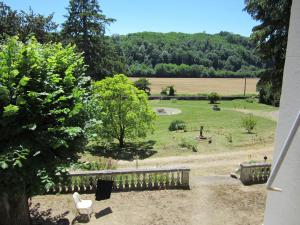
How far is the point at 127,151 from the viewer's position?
84.9 feet

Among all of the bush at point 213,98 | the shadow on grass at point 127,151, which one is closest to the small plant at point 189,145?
the shadow on grass at point 127,151

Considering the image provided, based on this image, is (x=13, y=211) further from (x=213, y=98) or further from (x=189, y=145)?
(x=213, y=98)

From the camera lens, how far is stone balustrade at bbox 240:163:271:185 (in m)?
14.5

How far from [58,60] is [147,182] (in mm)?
6638

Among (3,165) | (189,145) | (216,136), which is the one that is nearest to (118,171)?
(3,165)

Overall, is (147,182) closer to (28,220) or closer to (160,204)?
(160,204)

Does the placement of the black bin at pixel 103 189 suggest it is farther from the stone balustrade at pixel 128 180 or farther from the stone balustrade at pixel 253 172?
A: the stone balustrade at pixel 253 172

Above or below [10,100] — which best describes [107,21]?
above

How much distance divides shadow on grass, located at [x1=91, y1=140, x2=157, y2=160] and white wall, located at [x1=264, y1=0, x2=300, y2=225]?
19276 millimetres

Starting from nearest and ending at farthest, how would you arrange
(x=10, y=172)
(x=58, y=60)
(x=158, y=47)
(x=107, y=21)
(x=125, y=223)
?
1. (x=10, y=172)
2. (x=58, y=60)
3. (x=125, y=223)
4. (x=107, y=21)
5. (x=158, y=47)

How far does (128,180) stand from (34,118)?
6.16m

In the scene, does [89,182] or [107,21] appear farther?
[107,21]

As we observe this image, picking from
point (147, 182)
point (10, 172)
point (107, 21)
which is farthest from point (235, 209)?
point (107, 21)

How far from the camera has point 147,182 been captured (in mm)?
13859
